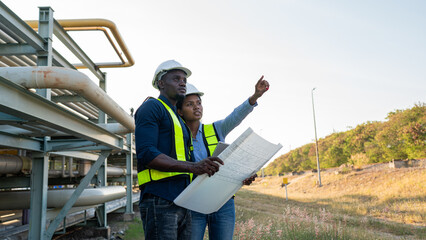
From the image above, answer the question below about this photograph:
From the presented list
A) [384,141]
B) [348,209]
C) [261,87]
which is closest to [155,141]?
[261,87]

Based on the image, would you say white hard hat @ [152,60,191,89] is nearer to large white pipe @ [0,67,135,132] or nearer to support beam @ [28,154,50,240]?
large white pipe @ [0,67,135,132]

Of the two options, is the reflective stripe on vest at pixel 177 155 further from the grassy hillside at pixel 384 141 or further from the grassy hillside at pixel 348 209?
the grassy hillside at pixel 384 141

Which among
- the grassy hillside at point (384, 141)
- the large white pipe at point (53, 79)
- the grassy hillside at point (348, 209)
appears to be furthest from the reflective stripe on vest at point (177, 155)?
the grassy hillside at point (384, 141)

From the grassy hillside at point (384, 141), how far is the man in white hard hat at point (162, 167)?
32398 mm

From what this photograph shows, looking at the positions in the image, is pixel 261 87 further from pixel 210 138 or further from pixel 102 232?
pixel 102 232

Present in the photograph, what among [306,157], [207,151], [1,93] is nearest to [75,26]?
[1,93]

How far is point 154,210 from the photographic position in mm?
1829

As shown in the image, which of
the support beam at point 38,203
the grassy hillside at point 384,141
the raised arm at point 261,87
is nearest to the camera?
the raised arm at point 261,87

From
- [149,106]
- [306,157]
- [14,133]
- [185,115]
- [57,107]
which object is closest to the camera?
[149,106]

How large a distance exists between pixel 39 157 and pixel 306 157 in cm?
6933

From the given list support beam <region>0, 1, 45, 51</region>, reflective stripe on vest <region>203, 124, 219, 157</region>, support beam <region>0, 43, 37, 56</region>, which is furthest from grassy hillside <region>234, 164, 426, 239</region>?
support beam <region>0, 43, 37, 56</region>

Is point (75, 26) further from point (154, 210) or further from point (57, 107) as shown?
point (154, 210)

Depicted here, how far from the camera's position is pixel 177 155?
1992 millimetres

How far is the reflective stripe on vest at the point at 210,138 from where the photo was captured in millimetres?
2797
